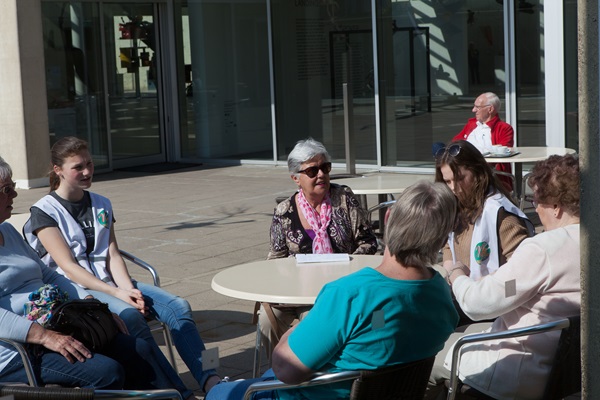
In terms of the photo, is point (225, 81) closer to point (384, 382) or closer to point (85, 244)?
point (85, 244)

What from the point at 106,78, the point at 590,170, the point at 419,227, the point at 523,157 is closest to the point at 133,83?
the point at 106,78

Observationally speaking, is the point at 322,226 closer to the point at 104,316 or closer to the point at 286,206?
the point at 286,206

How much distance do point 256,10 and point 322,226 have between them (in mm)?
10631

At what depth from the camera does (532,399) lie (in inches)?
130

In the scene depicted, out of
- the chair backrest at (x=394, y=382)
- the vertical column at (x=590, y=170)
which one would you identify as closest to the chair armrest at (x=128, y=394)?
the chair backrest at (x=394, y=382)

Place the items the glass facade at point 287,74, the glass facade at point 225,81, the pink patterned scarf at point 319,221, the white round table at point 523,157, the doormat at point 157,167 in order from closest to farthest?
the pink patterned scarf at point 319,221, the white round table at point 523,157, the glass facade at point 287,74, the doormat at point 157,167, the glass facade at point 225,81

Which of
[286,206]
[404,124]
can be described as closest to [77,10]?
[404,124]

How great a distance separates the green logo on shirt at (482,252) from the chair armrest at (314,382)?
4.76 feet

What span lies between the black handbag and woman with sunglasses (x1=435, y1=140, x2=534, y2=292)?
1460 millimetres

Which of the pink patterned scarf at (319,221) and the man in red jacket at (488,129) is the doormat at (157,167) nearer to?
the man in red jacket at (488,129)

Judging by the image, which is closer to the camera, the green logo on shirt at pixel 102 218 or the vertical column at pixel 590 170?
the vertical column at pixel 590 170

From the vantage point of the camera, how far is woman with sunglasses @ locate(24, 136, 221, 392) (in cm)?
447

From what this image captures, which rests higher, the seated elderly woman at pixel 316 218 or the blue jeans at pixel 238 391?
the seated elderly woman at pixel 316 218

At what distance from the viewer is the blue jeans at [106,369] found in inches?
139
